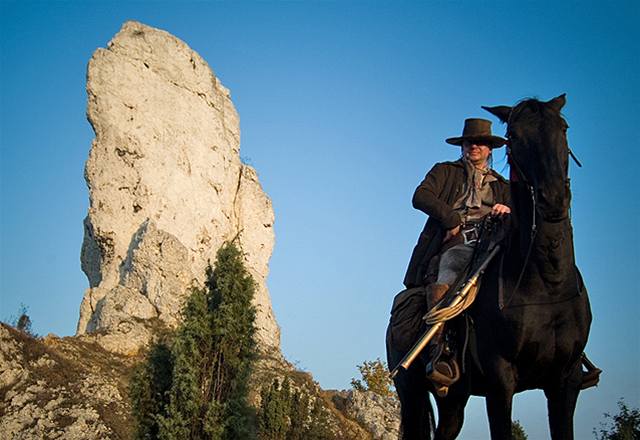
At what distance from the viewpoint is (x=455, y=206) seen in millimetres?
6527

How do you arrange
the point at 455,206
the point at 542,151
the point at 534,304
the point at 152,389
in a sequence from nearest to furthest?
the point at 542,151 < the point at 534,304 < the point at 455,206 < the point at 152,389

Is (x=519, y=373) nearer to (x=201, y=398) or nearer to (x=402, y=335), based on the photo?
(x=402, y=335)

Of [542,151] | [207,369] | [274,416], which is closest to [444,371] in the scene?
[542,151]

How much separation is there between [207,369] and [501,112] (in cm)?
1590

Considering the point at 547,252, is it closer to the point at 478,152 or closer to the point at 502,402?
the point at 502,402

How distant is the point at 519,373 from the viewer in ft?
17.0

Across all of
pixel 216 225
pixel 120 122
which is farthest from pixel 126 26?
pixel 216 225

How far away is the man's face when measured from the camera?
6.64 metres

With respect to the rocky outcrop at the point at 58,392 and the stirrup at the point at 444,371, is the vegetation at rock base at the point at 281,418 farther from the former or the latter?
the stirrup at the point at 444,371

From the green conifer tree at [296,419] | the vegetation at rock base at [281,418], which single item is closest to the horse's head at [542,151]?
the vegetation at rock base at [281,418]

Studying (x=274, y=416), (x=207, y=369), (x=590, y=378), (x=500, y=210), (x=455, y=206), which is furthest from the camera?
(x=274, y=416)

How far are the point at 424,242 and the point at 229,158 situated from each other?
50924 millimetres

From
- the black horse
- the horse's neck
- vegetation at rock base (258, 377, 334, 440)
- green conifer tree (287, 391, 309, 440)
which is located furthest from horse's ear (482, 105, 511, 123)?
green conifer tree (287, 391, 309, 440)

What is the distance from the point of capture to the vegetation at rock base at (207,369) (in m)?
18.6
